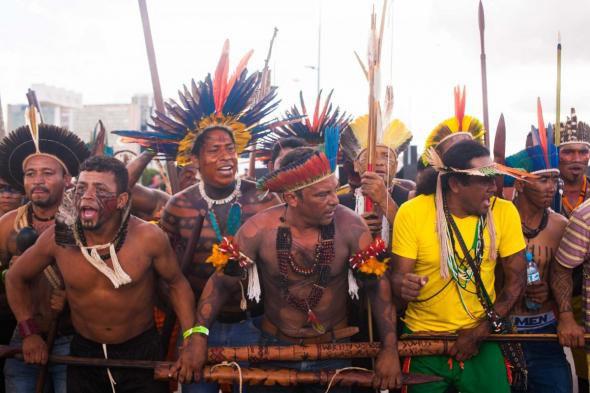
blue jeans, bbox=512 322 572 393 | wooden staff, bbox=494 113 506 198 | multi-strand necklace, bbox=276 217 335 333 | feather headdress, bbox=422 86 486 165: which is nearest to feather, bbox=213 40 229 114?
multi-strand necklace, bbox=276 217 335 333

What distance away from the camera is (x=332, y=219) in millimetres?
3592

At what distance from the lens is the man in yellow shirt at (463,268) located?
3533 mm

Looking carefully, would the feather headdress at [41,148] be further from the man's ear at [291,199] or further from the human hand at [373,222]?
the human hand at [373,222]

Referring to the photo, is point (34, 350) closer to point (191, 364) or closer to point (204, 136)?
point (191, 364)

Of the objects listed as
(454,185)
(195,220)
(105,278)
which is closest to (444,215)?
(454,185)

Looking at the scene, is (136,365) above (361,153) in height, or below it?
below

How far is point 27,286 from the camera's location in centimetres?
377

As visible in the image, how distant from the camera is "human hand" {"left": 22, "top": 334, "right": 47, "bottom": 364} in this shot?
369 centimetres

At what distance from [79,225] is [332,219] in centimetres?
154

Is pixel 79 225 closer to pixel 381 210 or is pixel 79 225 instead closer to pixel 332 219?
pixel 332 219

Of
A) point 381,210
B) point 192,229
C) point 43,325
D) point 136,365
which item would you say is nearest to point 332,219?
point 381,210

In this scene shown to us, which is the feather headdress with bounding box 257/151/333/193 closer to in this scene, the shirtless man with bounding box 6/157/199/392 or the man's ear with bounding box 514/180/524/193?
the shirtless man with bounding box 6/157/199/392

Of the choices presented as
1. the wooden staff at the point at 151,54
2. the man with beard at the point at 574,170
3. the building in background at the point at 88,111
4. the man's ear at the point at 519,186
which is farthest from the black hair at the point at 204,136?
the building in background at the point at 88,111

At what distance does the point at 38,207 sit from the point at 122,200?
3.06 ft
